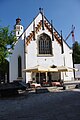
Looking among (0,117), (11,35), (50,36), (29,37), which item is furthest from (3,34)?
(0,117)

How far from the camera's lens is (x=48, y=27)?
40.5 metres

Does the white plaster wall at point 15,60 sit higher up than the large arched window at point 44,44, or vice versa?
the large arched window at point 44,44

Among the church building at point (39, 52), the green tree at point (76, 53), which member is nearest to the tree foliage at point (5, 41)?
the church building at point (39, 52)

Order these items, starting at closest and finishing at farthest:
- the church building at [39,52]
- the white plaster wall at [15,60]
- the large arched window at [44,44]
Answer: the church building at [39,52]
the white plaster wall at [15,60]
the large arched window at [44,44]

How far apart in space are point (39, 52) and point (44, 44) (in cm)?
172

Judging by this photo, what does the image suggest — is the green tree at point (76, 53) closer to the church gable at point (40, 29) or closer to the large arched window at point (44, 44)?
the church gable at point (40, 29)

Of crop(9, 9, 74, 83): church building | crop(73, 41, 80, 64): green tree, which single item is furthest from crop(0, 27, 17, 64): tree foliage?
crop(73, 41, 80, 64): green tree

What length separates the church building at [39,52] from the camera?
126 feet

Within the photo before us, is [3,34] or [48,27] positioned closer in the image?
[3,34]

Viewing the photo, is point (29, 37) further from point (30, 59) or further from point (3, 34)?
point (3, 34)

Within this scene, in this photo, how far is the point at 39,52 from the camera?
129ft

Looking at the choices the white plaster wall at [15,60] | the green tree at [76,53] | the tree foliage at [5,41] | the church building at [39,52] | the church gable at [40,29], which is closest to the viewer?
the tree foliage at [5,41]

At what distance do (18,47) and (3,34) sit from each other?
989cm

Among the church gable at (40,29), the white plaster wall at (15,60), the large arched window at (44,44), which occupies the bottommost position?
the white plaster wall at (15,60)
